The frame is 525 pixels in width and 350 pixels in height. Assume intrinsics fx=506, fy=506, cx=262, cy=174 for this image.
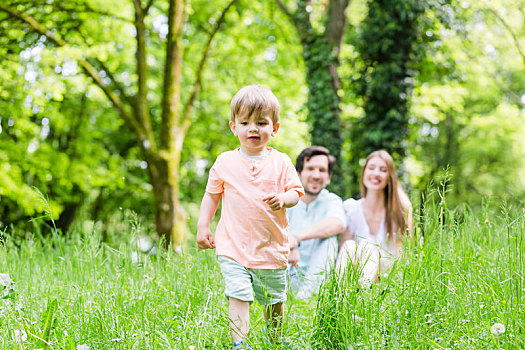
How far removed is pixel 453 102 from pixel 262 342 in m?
12.2

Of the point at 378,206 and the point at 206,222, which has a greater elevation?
the point at 378,206

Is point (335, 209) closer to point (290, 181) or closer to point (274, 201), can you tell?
point (290, 181)

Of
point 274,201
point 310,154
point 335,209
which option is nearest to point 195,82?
point 310,154

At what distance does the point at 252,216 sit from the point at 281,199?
16 centimetres

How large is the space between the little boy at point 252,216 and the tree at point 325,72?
7.02 m

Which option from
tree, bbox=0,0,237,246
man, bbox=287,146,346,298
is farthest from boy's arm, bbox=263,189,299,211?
tree, bbox=0,0,237,246

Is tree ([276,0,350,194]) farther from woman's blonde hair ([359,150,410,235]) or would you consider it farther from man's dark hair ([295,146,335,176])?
man's dark hair ([295,146,335,176])

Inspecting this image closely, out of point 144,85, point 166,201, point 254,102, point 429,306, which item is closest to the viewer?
point 429,306

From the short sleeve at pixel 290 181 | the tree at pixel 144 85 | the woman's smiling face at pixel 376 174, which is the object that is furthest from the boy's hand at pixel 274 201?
the tree at pixel 144 85

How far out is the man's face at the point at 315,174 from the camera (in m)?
4.22

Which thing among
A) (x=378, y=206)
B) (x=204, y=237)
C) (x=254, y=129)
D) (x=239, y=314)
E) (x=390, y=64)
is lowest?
(x=239, y=314)

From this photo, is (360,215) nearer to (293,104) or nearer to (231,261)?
(231,261)

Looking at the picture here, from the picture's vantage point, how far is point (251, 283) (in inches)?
85.4

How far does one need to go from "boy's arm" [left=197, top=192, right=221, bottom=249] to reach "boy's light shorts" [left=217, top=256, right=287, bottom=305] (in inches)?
4.5
